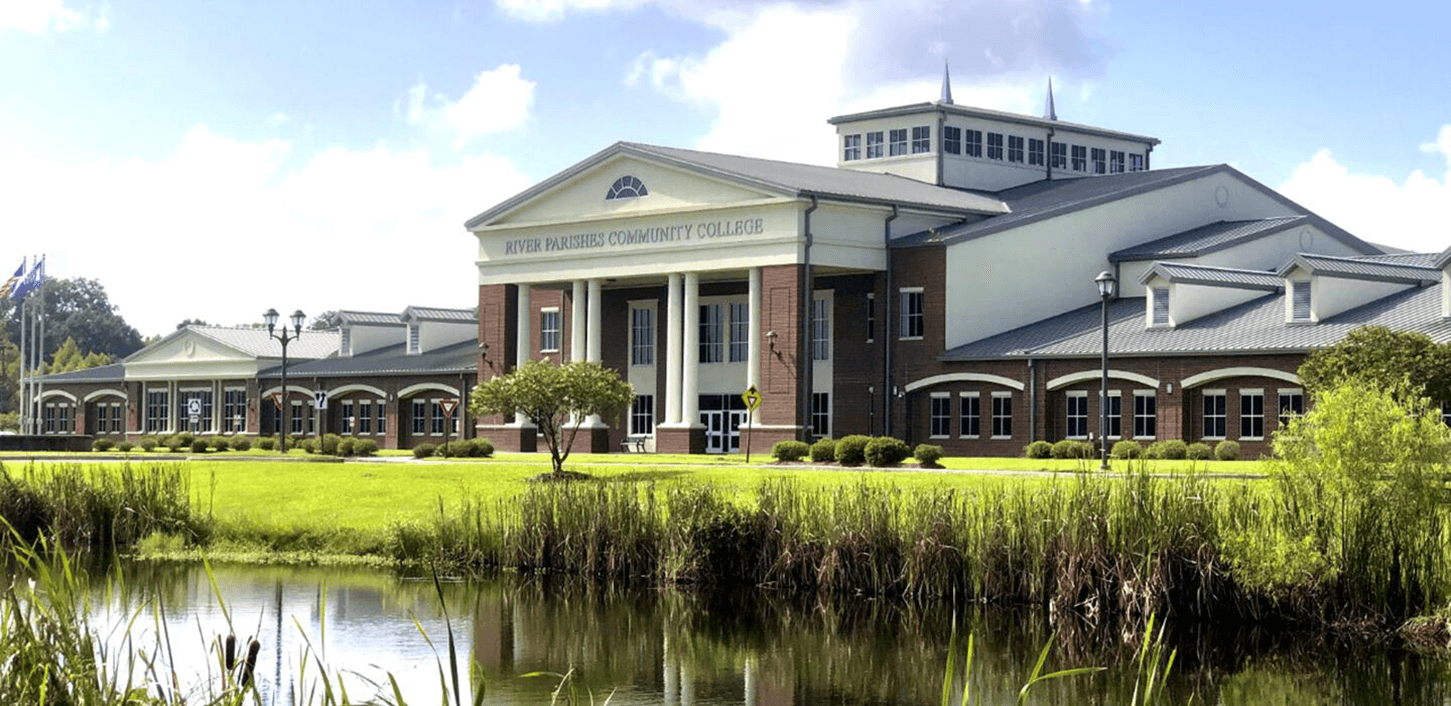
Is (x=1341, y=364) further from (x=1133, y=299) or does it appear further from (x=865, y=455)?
(x=1133, y=299)

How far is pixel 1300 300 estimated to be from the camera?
55.2 metres

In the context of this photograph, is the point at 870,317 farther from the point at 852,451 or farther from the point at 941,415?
the point at 852,451

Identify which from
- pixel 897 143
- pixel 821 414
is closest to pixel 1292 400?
pixel 821 414

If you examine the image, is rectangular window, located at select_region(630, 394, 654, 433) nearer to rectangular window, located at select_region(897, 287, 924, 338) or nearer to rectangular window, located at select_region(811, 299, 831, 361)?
rectangular window, located at select_region(811, 299, 831, 361)

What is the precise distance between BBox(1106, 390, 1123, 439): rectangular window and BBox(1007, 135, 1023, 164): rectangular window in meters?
21.0

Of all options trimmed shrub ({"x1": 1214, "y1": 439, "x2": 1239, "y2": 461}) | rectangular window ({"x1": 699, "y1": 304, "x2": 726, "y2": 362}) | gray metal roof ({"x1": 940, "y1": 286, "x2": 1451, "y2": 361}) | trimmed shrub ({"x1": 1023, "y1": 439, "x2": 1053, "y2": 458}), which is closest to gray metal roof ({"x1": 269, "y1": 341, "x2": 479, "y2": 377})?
rectangular window ({"x1": 699, "y1": 304, "x2": 726, "y2": 362})

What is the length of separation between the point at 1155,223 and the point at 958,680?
49.4m

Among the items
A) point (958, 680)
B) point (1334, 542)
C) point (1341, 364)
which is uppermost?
point (1341, 364)

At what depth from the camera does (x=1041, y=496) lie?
83.1ft

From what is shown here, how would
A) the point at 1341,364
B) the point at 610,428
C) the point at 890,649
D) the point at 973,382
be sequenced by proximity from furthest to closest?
1. the point at 610,428
2. the point at 973,382
3. the point at 1341,364
4. the point at 890,649

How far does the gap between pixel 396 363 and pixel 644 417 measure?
A: 15853mm

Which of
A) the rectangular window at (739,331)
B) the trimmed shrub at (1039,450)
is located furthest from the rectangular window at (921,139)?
the trimmed shrub at (1039,450)

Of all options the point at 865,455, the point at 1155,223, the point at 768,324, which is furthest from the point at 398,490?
the point at 1155,223

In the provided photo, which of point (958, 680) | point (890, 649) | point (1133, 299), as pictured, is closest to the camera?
point (958, 680)
